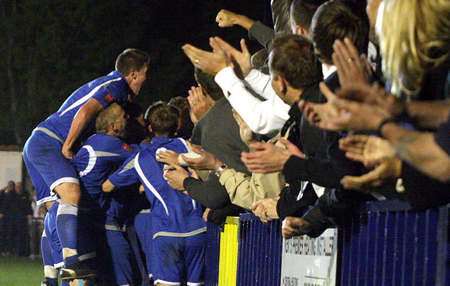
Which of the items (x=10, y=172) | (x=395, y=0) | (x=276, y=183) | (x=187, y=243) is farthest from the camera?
(x=10, y=172)

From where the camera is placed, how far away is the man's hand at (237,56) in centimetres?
737

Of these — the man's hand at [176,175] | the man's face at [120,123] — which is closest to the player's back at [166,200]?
the man's hand at [176,175]

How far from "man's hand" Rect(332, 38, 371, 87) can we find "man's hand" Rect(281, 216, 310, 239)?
1813 millimetres

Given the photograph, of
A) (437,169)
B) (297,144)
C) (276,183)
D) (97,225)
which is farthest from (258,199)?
(97,225)

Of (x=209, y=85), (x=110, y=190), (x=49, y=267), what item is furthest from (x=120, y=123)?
(x=209, y=85)

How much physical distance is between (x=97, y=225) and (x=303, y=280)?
6.89 metres

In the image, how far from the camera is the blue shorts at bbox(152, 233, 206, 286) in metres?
11.4

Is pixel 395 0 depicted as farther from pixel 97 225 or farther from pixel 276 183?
pixel 97 225

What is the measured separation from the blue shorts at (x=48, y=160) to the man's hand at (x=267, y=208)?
16.6 ft

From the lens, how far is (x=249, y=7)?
45.8 meters

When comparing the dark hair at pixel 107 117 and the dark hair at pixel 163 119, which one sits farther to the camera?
the dark hair at pixel 107 117

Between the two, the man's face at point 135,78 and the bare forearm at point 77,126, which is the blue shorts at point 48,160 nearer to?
the bare forearm at point 77,126

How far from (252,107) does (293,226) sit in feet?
2.94

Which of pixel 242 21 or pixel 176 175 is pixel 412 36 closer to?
pixel 242 21
